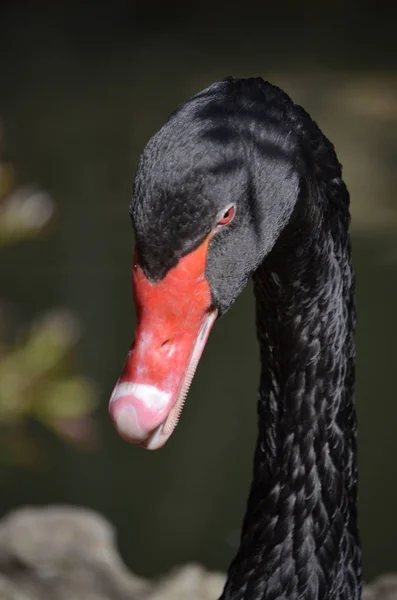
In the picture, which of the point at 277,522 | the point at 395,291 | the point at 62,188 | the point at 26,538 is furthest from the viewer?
the point at 62,188

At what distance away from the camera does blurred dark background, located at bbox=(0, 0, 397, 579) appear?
2.29 m

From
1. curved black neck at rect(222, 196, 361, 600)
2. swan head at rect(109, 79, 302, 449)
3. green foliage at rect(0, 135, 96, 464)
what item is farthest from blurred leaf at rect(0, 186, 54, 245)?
swan head at rect(109, 79, 302, 449)

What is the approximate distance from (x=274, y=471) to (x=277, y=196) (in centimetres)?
38

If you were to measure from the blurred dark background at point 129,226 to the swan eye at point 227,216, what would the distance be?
1.19 metres

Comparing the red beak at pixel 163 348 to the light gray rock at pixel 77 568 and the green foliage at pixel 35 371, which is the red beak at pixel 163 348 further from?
the light gray rock at pixel 77 568

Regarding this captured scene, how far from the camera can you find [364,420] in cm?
244

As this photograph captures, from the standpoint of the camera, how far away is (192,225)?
84 centimetres

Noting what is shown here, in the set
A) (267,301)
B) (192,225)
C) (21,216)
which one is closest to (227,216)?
(192,225)

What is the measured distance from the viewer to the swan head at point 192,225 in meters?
0.83

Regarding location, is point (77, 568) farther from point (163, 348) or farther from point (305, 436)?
point (163, 348)

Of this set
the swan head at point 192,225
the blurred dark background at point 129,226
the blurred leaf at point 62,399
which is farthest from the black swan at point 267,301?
the blurred dark background at point 129,226

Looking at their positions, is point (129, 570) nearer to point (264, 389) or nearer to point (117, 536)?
point (117, 536)

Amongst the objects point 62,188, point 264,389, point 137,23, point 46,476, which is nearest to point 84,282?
point 62,188

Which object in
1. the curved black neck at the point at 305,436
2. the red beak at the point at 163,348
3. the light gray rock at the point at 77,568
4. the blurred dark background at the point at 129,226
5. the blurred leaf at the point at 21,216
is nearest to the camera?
the red beak at the point at 163,348
